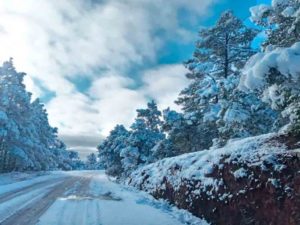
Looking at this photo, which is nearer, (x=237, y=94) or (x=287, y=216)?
(x=287, y=216)

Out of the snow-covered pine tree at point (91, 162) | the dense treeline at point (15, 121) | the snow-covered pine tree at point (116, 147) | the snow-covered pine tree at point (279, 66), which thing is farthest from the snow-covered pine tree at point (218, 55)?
the snow-covered pine tree at point (91, 162)

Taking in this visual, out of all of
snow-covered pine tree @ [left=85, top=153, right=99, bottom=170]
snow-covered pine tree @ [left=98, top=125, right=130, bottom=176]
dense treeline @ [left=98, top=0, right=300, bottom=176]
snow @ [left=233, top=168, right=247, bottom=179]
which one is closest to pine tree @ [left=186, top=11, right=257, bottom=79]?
dense treeline @ [left=98, top=0, right=300, bottom=176]

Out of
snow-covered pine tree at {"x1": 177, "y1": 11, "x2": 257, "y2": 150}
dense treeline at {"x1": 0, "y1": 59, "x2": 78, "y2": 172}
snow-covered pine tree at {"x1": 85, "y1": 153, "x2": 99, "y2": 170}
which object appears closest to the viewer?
snow-covered pine tree at {"x1": 177, "y1": 11, "x2": 257, "y2": 150}

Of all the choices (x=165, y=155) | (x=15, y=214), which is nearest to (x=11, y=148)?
(x=165, y=155)

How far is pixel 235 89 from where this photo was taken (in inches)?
674

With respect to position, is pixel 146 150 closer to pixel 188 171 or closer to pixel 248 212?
pixel 188 171

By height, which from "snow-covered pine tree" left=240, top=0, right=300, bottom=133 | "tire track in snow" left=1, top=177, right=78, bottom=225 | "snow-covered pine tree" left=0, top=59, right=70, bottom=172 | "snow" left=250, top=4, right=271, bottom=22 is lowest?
"tire track in snow" left=1, top=177, right=78, bottom=225

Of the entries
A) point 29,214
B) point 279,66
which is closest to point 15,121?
point 29,214

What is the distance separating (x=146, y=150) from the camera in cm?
4094

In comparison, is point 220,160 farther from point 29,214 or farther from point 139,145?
point 139,145

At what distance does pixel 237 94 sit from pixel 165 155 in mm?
16558

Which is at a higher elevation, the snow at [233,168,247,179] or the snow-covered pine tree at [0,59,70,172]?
the snow-covered pine tree at [0,59,70,172]

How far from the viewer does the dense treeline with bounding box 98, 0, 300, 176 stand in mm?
9172

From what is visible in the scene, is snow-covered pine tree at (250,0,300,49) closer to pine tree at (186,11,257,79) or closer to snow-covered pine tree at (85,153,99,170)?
pine tree at (186,11,257,79)
